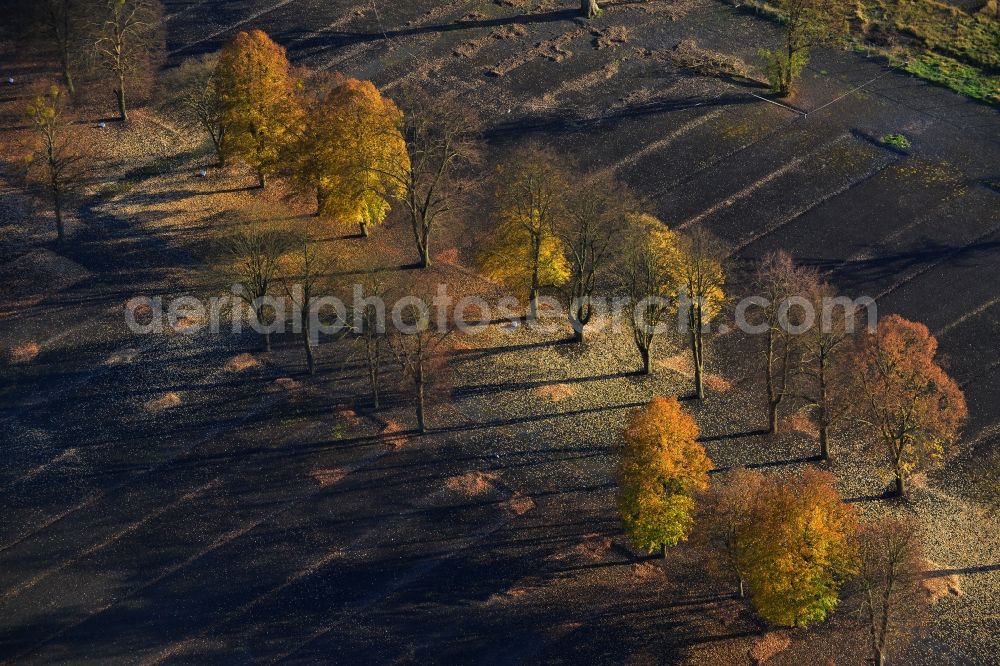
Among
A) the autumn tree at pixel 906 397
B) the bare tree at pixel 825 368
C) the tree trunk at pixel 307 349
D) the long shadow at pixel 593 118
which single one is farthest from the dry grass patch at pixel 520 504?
the long shadow at pixel 593 118

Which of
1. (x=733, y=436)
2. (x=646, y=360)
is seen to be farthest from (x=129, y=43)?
(x=733, y=436)

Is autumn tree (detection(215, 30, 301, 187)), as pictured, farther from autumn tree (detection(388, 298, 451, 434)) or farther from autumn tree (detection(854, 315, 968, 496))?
autumn tree (detection(854, 315, 968, 496))

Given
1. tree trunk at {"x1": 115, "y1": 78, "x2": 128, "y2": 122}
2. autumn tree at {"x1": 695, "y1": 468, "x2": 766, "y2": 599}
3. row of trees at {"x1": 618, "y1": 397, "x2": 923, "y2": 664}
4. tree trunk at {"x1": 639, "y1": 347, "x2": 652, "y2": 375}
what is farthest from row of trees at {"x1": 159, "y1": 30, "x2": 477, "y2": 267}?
autumn tree at {"x1": 695, "y1": 468, "x2": 766, "y2": 599}

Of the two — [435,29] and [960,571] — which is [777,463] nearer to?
[960,571]

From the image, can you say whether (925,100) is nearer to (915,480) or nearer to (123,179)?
(915,480)

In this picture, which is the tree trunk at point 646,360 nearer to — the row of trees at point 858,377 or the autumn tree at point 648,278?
the autumn tree at point 648,278

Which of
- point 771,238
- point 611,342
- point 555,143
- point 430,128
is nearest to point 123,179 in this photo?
point 430,128
